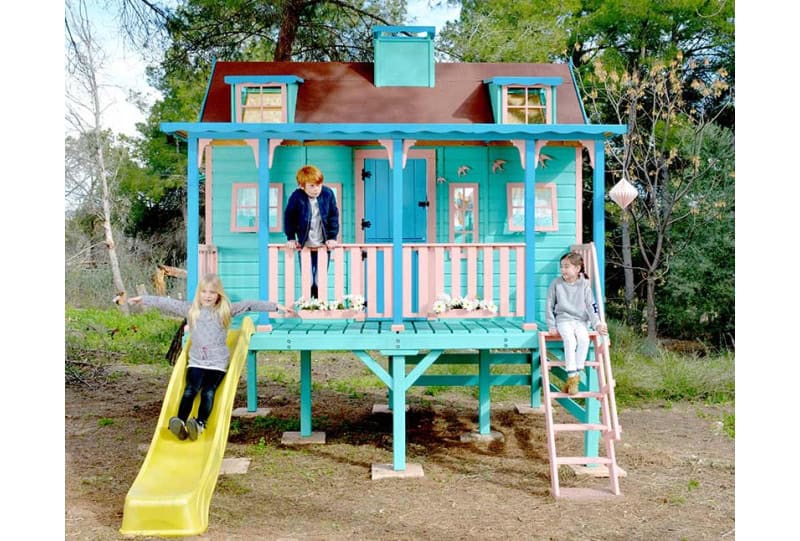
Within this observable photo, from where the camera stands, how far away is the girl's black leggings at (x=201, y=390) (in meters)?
8.34

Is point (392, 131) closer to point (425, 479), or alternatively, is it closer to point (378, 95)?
point (378, 95)

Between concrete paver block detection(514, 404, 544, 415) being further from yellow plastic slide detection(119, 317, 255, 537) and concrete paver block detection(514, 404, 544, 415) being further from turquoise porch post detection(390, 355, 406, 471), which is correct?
yellow plastic slide detection(119, 317, 255, 537)

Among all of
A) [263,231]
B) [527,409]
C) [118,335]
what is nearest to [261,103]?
[263,231]

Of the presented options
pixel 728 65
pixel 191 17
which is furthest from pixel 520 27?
pixel 191 17

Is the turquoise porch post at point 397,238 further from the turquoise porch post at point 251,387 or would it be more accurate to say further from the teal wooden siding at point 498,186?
the turquoise porch post at point 251,387

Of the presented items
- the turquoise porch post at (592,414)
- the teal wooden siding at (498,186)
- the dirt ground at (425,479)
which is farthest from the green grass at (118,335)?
the turquoise porch post at (592,414)

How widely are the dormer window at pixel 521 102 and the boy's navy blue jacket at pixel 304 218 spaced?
2774mm

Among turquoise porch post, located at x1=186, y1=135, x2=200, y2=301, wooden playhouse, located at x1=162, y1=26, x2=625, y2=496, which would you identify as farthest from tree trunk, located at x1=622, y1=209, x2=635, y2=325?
turquoise porch post, located at x1=186, y1=135, x2=200, y2=301

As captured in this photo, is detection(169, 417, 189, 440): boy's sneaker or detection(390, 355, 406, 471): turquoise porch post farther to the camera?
detection(390, 355, 406, 471): turquoise porch post

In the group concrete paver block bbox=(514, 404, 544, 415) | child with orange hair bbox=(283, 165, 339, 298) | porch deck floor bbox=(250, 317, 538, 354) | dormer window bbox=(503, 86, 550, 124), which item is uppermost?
dormer window bbox=(503, 86, 550, 124)

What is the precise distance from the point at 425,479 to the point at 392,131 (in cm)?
379

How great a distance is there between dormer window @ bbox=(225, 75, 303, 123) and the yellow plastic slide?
346 centimetres

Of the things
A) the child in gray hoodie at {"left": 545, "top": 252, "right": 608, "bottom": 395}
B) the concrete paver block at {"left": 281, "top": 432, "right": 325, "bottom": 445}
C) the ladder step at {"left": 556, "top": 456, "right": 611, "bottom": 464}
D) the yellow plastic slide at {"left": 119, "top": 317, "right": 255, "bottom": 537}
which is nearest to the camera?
the yellow plastic slide at {"left": 119, "top": 317, "right": 255, "bottom": 537}

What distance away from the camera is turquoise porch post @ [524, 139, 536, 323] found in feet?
31.3
